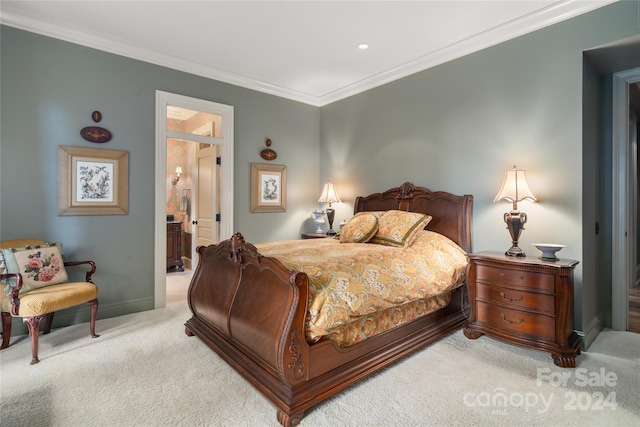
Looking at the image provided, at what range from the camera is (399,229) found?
323cm

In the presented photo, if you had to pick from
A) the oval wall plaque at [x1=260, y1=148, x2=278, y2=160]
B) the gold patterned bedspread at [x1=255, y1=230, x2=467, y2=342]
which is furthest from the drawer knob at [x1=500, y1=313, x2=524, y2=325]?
the oval wall plaque at [x1=260, y1=148, x2=278, y2=160]

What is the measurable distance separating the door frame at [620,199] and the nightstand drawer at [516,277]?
123 cm

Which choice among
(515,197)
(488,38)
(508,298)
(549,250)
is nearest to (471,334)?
(508,298)

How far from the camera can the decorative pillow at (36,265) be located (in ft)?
8.81

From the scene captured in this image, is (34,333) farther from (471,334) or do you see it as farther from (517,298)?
(517,298)

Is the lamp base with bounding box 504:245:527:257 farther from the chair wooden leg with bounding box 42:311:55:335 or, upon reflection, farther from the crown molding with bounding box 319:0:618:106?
the chair wooden leg with bounding box 42:311:55:335

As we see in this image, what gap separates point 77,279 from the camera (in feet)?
10.8

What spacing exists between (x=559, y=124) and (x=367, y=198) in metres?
2.25

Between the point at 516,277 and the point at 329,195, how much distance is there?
9.07 ft

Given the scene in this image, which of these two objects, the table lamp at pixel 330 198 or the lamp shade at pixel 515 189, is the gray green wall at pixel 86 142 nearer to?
the table lamp at pixel 330 198

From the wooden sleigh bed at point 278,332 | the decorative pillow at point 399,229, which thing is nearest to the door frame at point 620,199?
the wooden sleigh bed at point 278,332

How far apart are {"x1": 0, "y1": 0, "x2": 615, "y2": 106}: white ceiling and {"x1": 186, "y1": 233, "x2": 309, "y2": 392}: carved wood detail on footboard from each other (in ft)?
7.01

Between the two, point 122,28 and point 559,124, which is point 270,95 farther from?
point 559,124

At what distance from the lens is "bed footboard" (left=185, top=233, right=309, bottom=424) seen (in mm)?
1804
